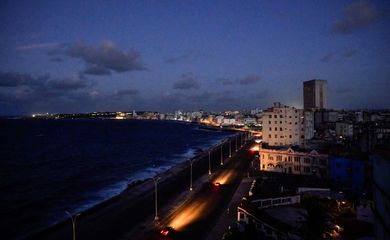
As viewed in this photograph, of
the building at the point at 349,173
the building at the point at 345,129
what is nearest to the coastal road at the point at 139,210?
the building at the point at 349,173

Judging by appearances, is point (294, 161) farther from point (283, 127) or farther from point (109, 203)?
point (109, 203)

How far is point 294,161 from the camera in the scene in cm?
6988

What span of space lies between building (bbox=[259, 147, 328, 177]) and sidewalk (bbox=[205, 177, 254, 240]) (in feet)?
46.3

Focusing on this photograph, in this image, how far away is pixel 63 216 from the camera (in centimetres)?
5250

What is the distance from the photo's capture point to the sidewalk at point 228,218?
1570 inches

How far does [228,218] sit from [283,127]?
52.2 metres

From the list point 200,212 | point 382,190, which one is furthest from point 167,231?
point 382,190

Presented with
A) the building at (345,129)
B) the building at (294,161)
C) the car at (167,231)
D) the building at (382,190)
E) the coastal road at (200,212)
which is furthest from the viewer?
the building at (345,129)

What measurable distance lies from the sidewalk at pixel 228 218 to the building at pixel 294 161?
14114mm

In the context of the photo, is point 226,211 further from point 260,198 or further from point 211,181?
point 211,181

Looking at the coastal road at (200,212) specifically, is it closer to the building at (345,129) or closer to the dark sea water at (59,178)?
the dark sea water at (59,178)

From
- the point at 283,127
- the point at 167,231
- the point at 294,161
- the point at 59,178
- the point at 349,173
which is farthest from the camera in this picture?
the point at 283,127

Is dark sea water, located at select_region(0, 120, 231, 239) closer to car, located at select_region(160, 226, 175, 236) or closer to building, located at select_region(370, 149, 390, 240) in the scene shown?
car, located at select_region(160, 226, 175, 236)

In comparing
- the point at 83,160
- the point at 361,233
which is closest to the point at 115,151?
the point at 83,160
